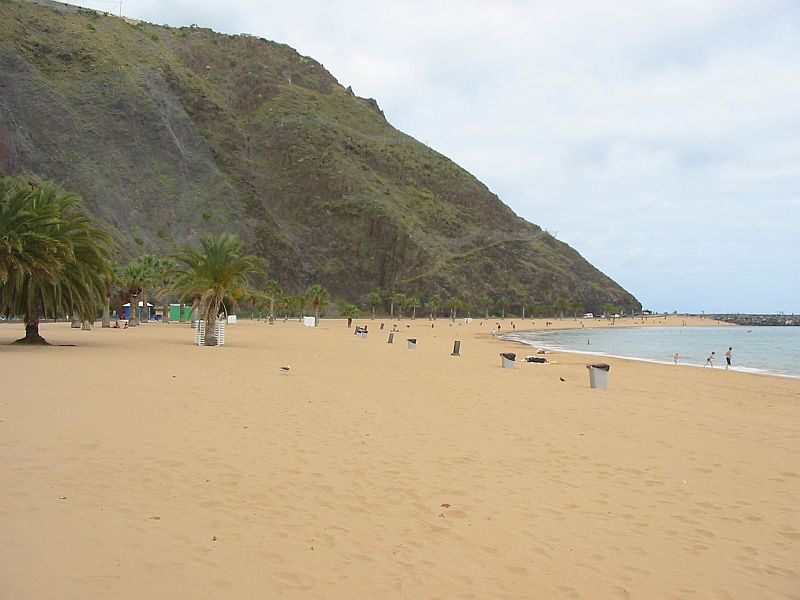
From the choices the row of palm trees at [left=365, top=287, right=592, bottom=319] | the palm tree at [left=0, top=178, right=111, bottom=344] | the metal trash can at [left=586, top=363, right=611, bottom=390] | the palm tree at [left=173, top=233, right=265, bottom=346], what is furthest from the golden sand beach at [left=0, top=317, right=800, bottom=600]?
the row of palm trees at [left=365, top=287, right=592, bottom=319]

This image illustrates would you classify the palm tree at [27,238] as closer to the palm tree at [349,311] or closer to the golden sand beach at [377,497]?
the golden sand beach at [377,497]

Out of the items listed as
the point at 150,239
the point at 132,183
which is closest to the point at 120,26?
the point at 132,183

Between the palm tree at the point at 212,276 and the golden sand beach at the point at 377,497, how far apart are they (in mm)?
15152

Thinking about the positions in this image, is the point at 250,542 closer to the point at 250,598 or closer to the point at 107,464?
the point at 250,598

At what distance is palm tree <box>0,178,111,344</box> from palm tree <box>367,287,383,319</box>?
281 ft

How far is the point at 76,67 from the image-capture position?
317 ft

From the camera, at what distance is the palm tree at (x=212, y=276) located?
28078 millimetres

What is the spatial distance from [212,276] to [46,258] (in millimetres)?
8006

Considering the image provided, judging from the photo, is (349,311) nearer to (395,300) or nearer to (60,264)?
(395,300)

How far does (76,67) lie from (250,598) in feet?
364

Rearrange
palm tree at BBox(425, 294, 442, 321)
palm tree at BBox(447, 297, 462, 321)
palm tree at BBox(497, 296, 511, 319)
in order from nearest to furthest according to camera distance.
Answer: palm tree at BBox(425, 294, 442, 321), palm tree at BBox(447, 297, 462, 321), palm tree at BBox(497, 296, 511, 319)

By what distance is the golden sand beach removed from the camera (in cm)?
436

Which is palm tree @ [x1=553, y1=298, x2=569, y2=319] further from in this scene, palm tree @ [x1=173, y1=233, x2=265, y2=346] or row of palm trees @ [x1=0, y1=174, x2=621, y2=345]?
palm tree @ [x1=173, y1=233, x2=265, y2=346]

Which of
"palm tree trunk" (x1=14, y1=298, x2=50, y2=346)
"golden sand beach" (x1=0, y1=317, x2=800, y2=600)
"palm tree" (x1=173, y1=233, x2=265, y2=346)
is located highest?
"palm tree" (x1=173, y1=233, x2=265, y2=346)
